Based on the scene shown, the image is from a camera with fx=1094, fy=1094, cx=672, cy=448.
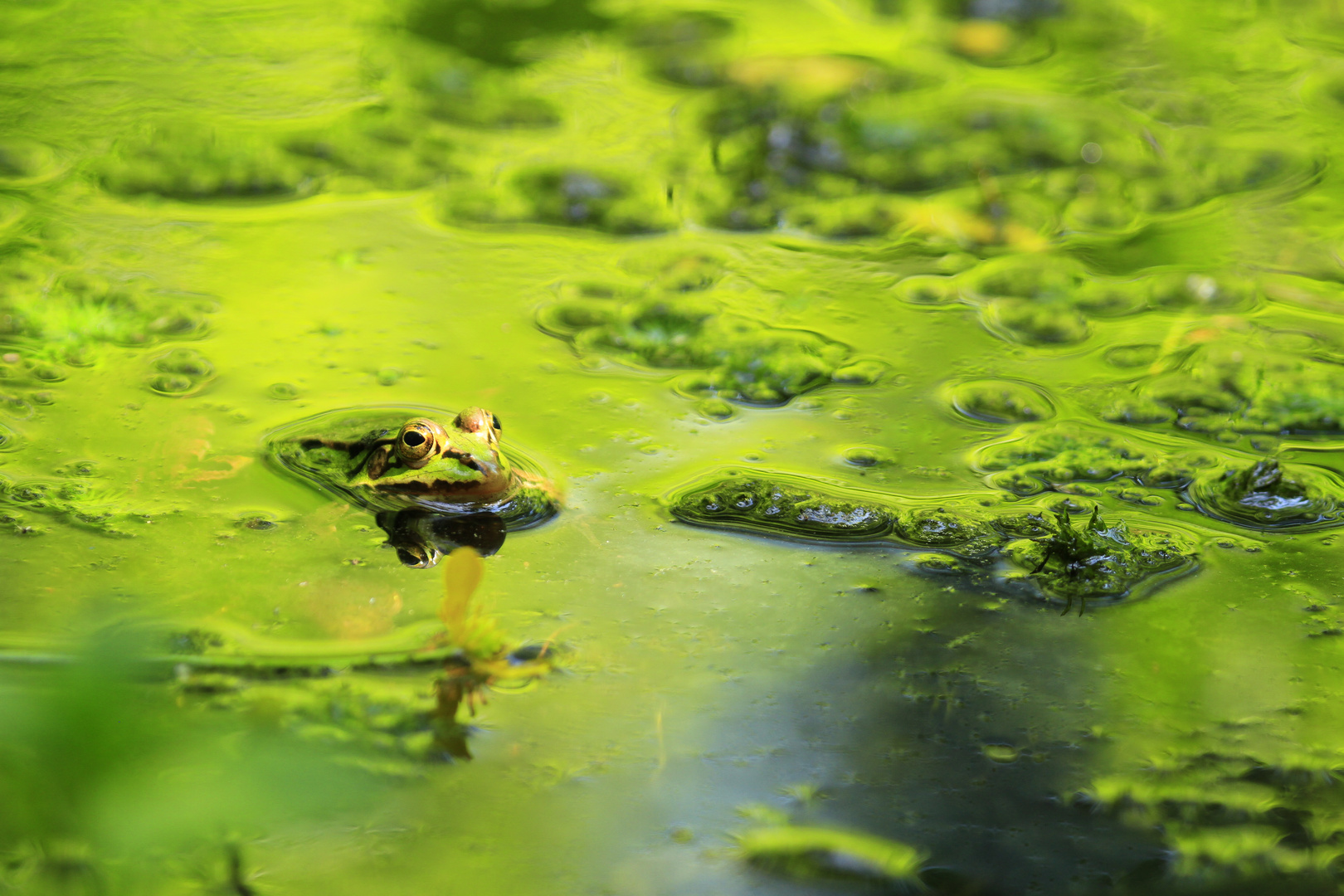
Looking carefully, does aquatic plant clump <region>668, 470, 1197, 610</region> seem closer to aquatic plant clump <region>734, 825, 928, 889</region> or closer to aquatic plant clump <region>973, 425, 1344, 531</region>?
aquatic plant clump <region>973, 425, 1344, 531</region>

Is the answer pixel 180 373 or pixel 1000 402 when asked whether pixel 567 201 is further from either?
pixel 1000 402

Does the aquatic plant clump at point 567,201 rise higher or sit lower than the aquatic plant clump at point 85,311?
higher

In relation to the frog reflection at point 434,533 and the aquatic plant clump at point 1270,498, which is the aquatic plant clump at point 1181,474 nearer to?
the aquatic plant clump at point 1270,498

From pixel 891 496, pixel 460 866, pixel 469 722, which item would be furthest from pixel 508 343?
pixel 460 866

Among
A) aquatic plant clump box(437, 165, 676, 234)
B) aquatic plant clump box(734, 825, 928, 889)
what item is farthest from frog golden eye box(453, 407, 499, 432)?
aquatic plant clump box(437, 165, 676, 234)

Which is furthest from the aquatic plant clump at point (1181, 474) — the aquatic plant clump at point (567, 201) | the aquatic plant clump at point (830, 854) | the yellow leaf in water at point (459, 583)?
the aquatic plant clump at point (567, 201)

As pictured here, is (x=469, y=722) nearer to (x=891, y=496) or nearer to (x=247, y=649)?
(x=247, y=649)

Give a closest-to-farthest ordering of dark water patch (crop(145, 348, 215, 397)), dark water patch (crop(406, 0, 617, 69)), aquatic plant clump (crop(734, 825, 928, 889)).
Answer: aquatic plant clump (crop(734, 825, 928, 889)) < dark water patch (crop(145, 348, 215, 397)) < dark water patch (crop(406, 0, 617, 69))
